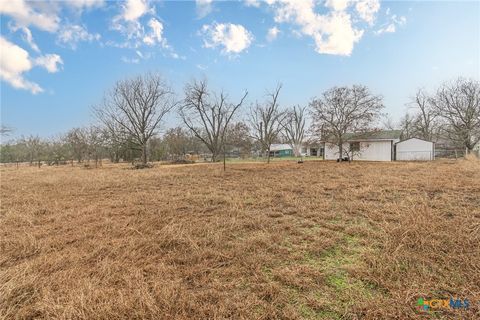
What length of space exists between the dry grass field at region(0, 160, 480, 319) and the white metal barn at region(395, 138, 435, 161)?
26876 millimetres

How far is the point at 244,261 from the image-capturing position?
9.20 feet

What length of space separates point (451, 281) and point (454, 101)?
36.4 metres

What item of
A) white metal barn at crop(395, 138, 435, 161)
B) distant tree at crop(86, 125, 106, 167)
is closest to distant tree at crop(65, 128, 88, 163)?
distant tree at crop(86, 125, 106, 167)

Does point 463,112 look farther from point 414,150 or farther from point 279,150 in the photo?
point 279,150

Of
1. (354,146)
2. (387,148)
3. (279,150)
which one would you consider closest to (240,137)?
(279,150)

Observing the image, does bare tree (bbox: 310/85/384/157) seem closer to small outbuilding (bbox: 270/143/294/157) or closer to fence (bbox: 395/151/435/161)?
fence (bbox: 395/151/435/161)

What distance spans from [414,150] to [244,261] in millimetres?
32478

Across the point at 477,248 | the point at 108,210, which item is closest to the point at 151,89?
the point at 108,210

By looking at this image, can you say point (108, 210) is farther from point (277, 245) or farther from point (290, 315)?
point (290, 315)

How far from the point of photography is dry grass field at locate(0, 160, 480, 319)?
201 centimetres

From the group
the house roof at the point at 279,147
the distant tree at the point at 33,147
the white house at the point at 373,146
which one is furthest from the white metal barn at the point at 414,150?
the distant tree at the point at 33,147

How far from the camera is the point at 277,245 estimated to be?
3.25 meters

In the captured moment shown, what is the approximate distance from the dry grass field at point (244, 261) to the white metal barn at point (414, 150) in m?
26.9

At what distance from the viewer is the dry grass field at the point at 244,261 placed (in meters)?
2.01
